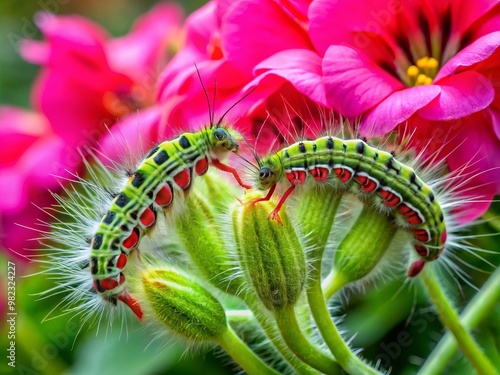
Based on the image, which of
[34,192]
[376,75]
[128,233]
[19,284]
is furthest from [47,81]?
[376,75]

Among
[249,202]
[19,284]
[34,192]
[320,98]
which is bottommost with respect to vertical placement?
[19,284]

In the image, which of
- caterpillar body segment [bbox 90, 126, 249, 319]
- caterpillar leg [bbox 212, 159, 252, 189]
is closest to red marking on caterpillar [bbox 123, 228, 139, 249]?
caterpillar body segment [bbox 90, 126, 249, 319]

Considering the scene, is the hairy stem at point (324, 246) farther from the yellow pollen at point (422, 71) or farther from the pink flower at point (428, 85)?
the yellow pollen at point (422, 71)

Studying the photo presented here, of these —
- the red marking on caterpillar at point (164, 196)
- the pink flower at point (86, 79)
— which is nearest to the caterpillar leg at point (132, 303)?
the red marking on caterpillar at point (164, 196)

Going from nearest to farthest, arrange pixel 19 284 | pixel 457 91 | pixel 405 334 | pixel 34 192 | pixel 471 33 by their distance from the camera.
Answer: pixel 457 91, pixel 471 33, pixel 405 334, pixel 34 192, pixel 19 284

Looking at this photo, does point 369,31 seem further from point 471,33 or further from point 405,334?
Answer: point 405,334

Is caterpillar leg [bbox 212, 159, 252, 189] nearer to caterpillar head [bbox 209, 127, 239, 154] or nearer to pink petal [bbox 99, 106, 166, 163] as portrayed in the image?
caterpillar head [bbox 209, 127, 239, 154]

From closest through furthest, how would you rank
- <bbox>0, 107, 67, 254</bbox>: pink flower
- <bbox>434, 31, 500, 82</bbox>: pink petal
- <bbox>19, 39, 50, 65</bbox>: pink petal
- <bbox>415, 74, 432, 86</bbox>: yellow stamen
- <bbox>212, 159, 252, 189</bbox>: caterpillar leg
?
<bbox>434, 31, 500, 82</bbox>: pink petal, <bbox>212, 159, 252, 189</bbox>: caterpillar leg, <bbox>415, 74, 432, 86</bbox>: yellow stamen, <bbox>0, 107, 67, 254</bbox>: pink flower, <bbox>19, 39, 50, 65</bbox>: pink petal
